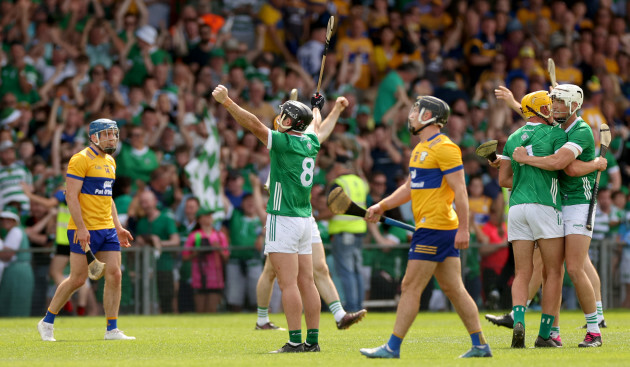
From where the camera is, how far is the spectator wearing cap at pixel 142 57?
20.3 metres

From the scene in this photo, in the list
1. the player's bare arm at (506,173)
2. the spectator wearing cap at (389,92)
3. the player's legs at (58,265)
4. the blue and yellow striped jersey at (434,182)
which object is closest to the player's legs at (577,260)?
the player's bare arm at (506,173)

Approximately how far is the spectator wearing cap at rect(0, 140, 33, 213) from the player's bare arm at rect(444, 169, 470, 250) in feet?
34.8

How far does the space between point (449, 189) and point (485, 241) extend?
10084 mm

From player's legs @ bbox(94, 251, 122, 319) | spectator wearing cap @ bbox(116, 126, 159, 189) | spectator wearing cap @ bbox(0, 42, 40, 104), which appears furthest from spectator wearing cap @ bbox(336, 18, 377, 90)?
player's legs @ bbox(94, 251, 122, 319)

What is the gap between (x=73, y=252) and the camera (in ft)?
39.7

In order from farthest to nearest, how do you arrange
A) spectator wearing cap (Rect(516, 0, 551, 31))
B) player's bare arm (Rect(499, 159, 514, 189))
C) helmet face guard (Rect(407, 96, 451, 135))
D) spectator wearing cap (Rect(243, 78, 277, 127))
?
spectator wearing cap (Rect(516, 0, 551, 31)), spectator wearing cap (Rect(243, 78, 277, 127)), player's bare arm (Rect(499, 159, 514, 189)), helmet face guard (Rect(407, 96, 451, 135))

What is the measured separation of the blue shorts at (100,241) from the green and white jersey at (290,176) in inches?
112

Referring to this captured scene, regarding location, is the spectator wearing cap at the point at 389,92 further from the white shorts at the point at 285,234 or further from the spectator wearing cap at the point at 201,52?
the white shorts at the point at 285,234

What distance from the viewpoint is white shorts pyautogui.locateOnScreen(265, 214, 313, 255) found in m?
9.84

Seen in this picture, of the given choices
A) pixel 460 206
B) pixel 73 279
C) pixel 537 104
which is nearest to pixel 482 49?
pixel 537 104

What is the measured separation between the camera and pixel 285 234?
985 cm

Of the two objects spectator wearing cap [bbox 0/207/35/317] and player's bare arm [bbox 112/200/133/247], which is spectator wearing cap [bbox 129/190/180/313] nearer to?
spectator wearing cap [bbox 0/207/35/317]

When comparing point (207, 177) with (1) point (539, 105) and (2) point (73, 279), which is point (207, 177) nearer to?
(2) point (73, 279)

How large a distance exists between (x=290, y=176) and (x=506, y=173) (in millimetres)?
2296
